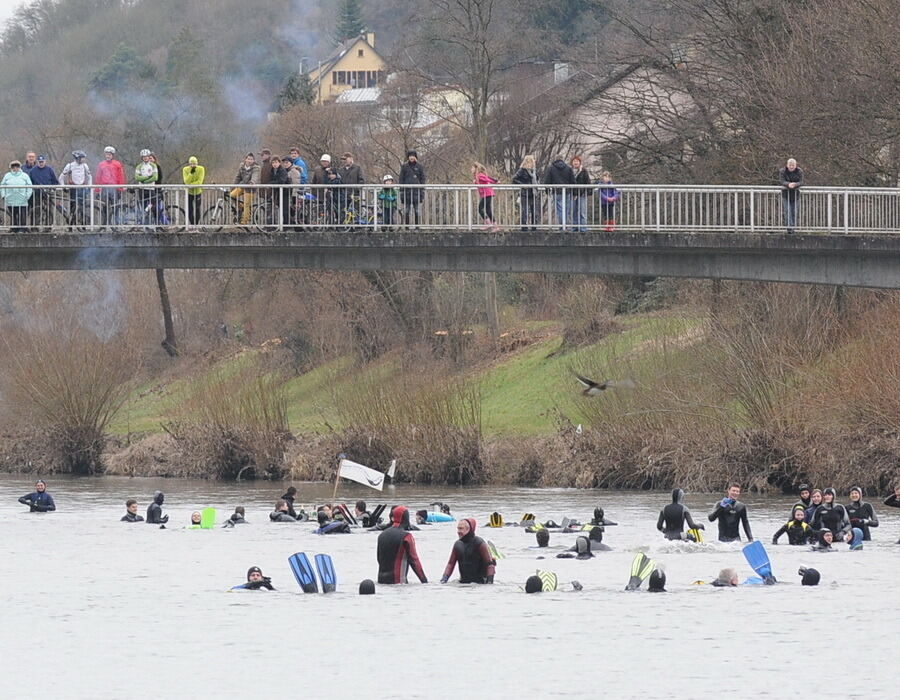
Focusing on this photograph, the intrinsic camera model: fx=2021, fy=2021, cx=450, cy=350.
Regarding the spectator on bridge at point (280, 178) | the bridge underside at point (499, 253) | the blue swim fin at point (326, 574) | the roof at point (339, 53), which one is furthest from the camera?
the roof at point (339, 53)

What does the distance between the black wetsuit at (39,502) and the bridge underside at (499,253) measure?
555cm

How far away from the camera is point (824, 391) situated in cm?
5122

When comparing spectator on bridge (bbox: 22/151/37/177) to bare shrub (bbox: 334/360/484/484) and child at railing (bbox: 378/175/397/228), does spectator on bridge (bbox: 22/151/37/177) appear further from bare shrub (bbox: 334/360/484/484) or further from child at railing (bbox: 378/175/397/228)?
bare shrub (bbox: 334/360/484/484)

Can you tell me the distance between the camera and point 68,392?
65.4m

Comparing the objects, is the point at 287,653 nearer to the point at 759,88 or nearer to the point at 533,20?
the point at 759,88

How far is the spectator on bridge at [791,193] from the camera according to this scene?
149 feet

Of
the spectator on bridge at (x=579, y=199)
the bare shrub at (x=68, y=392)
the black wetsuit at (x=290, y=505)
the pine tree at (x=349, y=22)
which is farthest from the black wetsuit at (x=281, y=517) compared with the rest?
the pine tree at (x=349, y=22)

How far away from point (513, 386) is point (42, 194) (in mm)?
25808

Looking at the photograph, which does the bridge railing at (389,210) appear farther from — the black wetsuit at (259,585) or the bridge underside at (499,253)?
the black wetsuit at (259,585)

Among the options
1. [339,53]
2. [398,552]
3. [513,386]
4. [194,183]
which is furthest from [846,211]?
[339,53]

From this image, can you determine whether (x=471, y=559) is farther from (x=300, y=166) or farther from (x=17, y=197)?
(x=17, y=197)

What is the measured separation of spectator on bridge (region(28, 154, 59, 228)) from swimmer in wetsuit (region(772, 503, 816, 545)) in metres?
17.8

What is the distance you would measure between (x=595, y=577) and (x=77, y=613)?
935 centimetres

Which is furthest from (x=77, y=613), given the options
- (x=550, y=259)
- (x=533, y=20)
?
(x=533, y=20)
